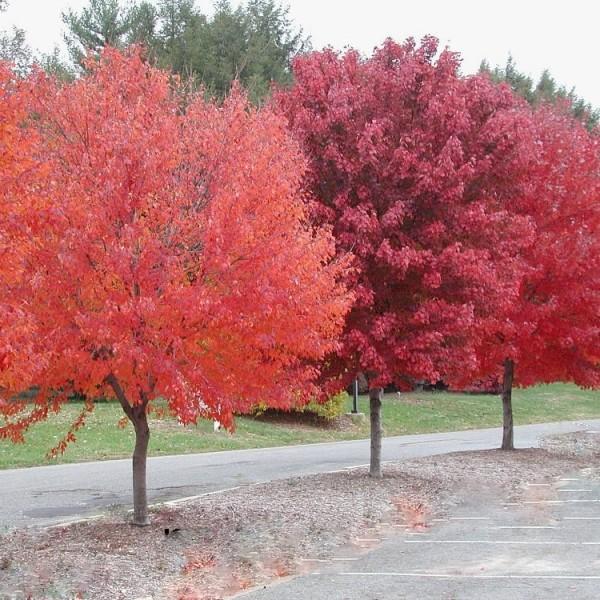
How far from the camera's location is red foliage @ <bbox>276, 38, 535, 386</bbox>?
15.8 meters

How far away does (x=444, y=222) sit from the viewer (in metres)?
16.4

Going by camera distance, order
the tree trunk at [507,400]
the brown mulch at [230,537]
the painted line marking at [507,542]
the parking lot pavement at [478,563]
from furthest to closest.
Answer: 1. the tree trunk at [507,400]
2. the painted line marking at [507,542]
3. the brown mulch at [230,537]
4. the parking lot pavement at [478,563]

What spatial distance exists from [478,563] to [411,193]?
23.9ft

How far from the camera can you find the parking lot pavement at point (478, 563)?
916cm

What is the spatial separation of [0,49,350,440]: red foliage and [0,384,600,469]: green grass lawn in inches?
415

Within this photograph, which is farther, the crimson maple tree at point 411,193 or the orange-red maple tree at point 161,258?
the crimson maple tree at point 411,193

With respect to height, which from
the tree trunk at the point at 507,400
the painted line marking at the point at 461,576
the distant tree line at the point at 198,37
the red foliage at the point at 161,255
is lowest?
the painted line marking at the point at 461,576

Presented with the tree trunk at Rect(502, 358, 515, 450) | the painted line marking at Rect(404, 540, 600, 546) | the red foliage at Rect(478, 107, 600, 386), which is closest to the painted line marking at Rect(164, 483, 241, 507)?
the painted line marking at Rect(404, 540, 600, 546)

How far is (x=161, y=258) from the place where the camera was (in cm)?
1080

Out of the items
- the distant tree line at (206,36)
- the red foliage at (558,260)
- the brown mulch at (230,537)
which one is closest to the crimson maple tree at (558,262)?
the red foliage at (558,260)

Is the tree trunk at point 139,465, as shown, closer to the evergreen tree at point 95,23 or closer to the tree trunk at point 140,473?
the tree trunk at point 140,473

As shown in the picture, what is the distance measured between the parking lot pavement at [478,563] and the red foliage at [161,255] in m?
2.48

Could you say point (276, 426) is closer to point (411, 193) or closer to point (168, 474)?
point (168, 474)

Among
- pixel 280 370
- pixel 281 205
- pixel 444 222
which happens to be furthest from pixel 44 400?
pixel 444 222
